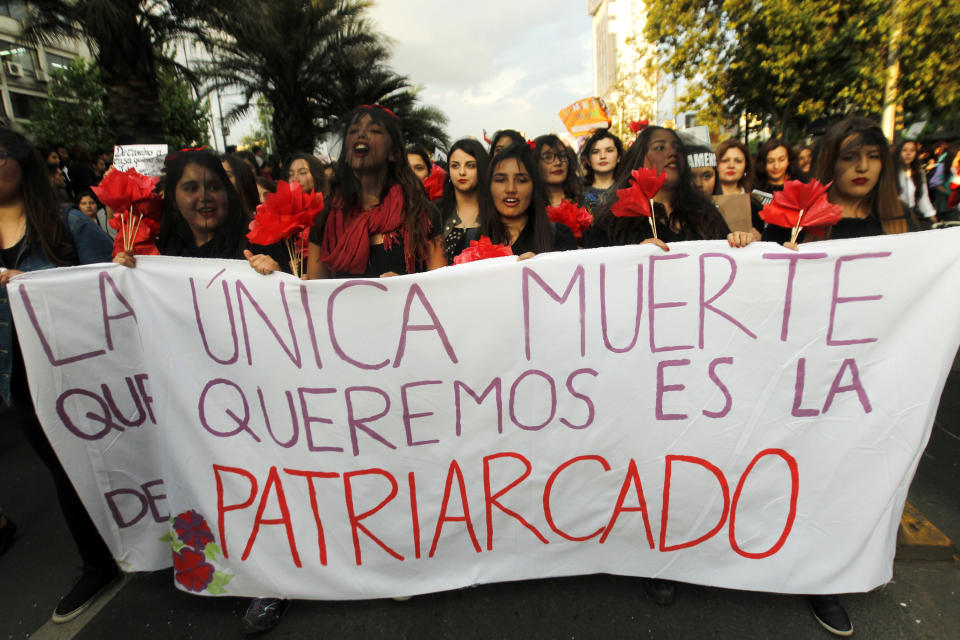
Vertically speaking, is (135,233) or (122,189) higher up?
(122,189)

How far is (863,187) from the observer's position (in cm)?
224

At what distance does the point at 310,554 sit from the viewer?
6.56ft

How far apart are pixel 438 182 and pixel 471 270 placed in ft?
10.7

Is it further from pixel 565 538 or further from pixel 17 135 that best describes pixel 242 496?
pixel 17 135

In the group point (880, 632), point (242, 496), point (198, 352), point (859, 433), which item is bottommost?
point (880, 632)

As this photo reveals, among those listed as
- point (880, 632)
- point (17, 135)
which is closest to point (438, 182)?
point (17, 135)

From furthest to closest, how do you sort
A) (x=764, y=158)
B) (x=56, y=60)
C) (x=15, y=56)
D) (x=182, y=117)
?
(x=56, y=60), (x=15, y=56), (x=182, y=117), (x=764, y=158)

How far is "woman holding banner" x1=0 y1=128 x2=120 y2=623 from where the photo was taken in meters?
2.04

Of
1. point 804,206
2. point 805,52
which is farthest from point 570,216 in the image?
point 805,52

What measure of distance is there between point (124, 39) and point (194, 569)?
898 centimetres

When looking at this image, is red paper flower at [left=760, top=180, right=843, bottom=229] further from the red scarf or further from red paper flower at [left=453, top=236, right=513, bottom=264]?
the red scarf

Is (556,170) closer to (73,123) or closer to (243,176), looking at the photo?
(243,176)

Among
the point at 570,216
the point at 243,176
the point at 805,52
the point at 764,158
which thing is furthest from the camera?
the point at 805,52

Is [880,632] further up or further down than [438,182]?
further down
